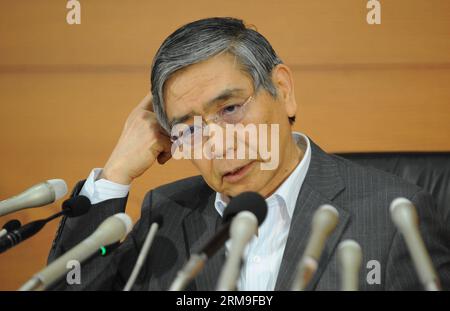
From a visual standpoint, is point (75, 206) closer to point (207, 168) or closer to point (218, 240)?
point (207, 168)

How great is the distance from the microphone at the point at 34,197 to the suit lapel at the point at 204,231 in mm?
351

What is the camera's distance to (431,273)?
898 millimetres

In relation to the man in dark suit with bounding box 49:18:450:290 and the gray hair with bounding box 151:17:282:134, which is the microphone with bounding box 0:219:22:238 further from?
the gray hair with bounding box 151:17:282:134

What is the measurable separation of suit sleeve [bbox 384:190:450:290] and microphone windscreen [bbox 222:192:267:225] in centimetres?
43

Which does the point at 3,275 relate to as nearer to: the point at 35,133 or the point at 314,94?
the point at 35,133

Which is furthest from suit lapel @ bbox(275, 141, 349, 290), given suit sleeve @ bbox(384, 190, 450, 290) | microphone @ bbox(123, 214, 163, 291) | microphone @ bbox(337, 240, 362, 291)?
microphone @ bbox(337, 240, 362, 291)

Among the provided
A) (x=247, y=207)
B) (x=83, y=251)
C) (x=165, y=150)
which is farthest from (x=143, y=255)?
(x=165, y=150)

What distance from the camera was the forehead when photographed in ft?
4.79

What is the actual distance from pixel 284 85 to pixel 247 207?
0.60 metres

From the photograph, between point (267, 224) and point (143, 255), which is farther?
point (267, 224)

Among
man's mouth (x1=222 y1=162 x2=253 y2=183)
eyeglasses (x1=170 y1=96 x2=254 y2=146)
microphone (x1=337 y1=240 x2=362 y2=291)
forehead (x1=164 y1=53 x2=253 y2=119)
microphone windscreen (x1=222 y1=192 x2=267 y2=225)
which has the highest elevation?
forehead (x1=164 y1=53 x2=253 y2=119)

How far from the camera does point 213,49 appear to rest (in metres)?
1.48

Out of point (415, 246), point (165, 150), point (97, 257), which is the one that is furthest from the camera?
point (165, 150)
